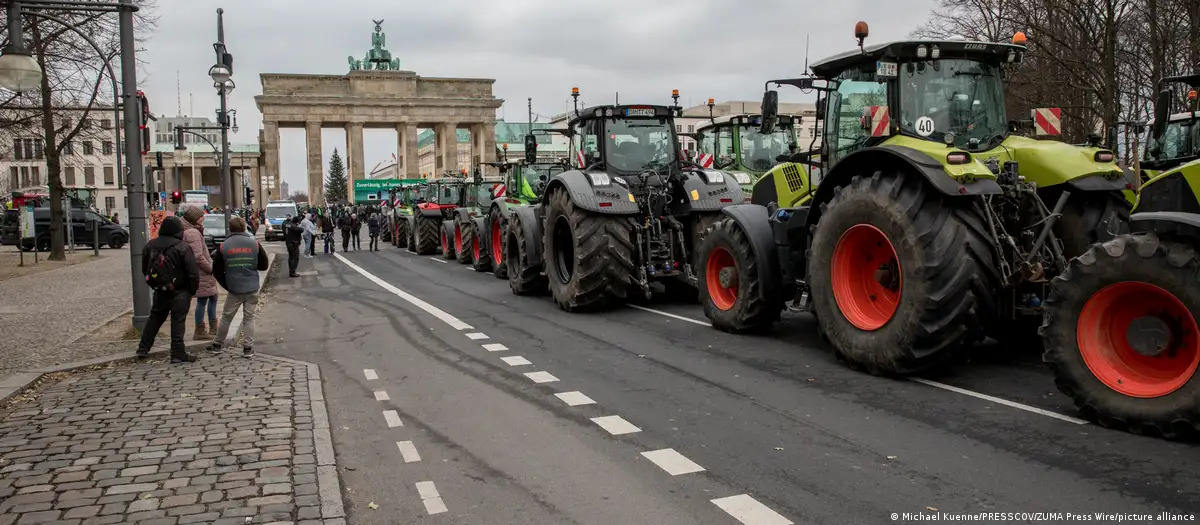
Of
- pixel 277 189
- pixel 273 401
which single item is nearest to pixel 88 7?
pixel 273 401

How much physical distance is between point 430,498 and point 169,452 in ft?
6.65

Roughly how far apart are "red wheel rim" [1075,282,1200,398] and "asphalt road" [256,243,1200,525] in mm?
376

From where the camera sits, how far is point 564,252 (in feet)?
44.5

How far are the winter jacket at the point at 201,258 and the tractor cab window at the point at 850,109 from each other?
6938mm

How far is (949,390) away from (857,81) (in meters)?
3.22

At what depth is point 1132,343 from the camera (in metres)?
5.61

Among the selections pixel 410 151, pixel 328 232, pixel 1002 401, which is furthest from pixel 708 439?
pixel 410 151

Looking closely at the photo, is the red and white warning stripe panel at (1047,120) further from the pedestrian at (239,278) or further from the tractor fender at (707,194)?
the pedestrian at (239,278)

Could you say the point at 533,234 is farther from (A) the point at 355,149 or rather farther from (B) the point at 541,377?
(A) the point at 355,149

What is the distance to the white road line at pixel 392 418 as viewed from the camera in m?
6.61

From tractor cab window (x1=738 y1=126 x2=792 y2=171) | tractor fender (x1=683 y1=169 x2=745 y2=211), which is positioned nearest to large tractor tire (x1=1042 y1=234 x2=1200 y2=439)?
tractor fender (x1=683 y1=169 x2=745 y2=211)

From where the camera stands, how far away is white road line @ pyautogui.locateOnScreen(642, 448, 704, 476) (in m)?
5.29

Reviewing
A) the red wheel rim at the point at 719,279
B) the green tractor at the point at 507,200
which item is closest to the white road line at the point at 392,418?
the red wheel rim at the point at 719,279

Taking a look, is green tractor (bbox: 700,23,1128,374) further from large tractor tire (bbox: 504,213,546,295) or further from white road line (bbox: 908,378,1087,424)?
large tractor tire (bbox: 504,213,546,295)
